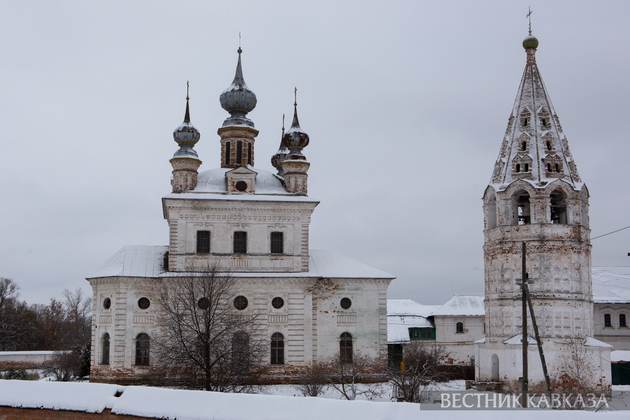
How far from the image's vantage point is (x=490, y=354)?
27922 mm

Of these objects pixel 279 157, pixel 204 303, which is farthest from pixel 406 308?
pixel 204 303

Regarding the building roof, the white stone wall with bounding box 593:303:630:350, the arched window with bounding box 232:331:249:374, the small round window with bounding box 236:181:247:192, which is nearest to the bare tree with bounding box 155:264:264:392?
→ the arched window with bounding box 232:331:249:374

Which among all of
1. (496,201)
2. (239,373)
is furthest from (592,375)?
(239,373)

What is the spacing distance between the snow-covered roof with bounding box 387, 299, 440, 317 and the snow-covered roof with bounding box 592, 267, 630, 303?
12.7 meters

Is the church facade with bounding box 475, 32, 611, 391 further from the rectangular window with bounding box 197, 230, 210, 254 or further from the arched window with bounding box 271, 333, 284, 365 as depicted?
the rectangular window with bounding box 197, 230, 210, 254

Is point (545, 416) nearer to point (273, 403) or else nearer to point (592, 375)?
point (273, 403)

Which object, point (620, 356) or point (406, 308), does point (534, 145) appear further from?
point (406, 308)

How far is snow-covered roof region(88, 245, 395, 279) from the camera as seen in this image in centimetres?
2872

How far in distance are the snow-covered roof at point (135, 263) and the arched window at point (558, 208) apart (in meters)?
18.5

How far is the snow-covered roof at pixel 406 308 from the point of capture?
162ft

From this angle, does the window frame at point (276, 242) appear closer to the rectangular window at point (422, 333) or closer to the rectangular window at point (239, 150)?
the rectangular window at point (239, 150)

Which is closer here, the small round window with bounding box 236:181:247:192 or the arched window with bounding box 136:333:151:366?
the arched window with bounding box 136:333:151:366

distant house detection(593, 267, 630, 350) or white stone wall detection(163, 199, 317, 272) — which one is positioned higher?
white stone wall detection(163, 199, 317, 272)

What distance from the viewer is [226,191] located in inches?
1182
